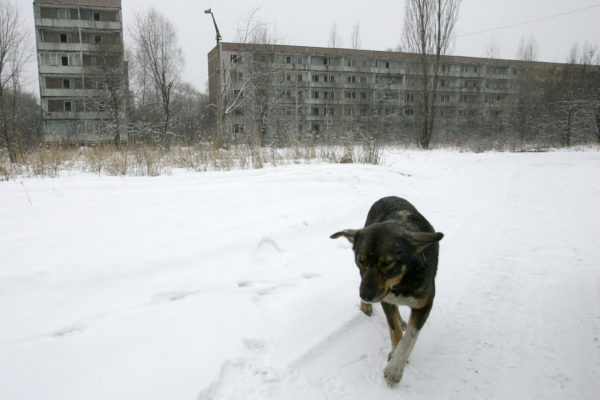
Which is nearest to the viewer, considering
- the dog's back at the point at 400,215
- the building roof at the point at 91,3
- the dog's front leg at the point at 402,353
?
the dog's front leg at the point at 402,353

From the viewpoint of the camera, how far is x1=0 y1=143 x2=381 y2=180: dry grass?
27.1ft

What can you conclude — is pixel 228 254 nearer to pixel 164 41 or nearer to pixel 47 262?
pixel 47 262

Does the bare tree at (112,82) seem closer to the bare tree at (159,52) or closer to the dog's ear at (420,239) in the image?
the bare tree at (159,52)

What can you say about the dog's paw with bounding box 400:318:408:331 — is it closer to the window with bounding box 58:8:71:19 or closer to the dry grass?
the dry grass

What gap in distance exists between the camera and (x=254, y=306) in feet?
8.87

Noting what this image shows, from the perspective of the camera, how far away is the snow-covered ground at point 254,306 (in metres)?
1.97

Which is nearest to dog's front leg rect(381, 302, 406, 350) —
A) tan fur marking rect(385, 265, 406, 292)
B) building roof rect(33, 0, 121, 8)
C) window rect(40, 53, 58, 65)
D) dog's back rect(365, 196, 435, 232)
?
tan fur marking rect(385, 265, 406, 292)

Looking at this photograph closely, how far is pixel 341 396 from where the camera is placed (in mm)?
1932

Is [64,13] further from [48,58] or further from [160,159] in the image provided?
[160,159]

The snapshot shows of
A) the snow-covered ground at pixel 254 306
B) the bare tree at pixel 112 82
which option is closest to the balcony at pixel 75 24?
the bare tree at pixel 112 82

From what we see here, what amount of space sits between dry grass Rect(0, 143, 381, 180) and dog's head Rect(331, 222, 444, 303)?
736 cm

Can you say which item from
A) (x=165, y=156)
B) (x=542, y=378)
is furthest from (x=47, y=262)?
(x=165, y=156)

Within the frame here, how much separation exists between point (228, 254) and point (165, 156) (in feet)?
25.0

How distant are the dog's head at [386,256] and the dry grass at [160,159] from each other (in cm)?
736
